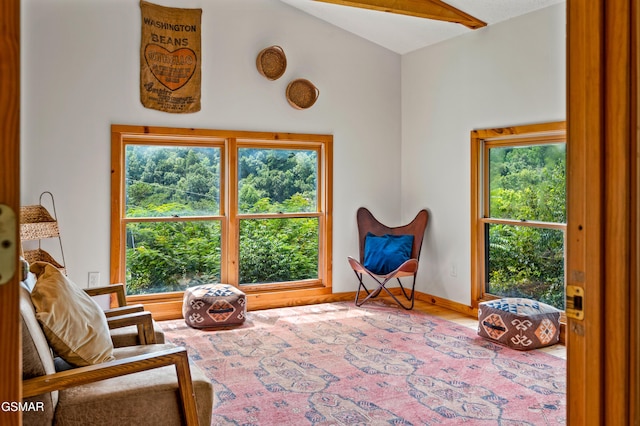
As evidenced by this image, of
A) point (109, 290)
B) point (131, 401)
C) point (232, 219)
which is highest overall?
point (232, 219)

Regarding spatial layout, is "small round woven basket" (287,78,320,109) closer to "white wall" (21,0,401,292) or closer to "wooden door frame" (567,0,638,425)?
"white wall" (21,0,401,292)

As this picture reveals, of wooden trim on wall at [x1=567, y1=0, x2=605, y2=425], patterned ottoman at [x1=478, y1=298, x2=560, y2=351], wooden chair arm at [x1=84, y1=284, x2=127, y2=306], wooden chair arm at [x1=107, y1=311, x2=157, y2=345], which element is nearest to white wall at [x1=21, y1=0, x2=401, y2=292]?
wooden chair arm at [x1=84, y1=284, x2=127, y2=306]

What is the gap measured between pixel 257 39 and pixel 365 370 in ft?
10.9

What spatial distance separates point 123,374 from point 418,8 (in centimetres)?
386

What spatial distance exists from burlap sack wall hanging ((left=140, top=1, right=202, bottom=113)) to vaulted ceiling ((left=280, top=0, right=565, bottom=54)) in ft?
3.49

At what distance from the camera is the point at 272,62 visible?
523cm

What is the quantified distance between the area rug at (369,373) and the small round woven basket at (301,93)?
2125mm

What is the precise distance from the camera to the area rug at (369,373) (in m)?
2.88

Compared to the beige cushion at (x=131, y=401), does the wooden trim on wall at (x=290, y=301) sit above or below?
below

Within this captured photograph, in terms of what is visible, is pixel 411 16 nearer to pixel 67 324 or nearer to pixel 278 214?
pixel 278 214

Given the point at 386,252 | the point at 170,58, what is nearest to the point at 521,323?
the point at 386,252

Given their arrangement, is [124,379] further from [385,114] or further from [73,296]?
[385,114]

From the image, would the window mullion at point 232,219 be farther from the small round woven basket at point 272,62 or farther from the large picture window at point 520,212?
the large picture window at point 520,212

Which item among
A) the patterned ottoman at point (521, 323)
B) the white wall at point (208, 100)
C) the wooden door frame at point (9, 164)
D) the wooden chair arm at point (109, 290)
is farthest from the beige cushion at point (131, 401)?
the white wall at point (208, 100)
